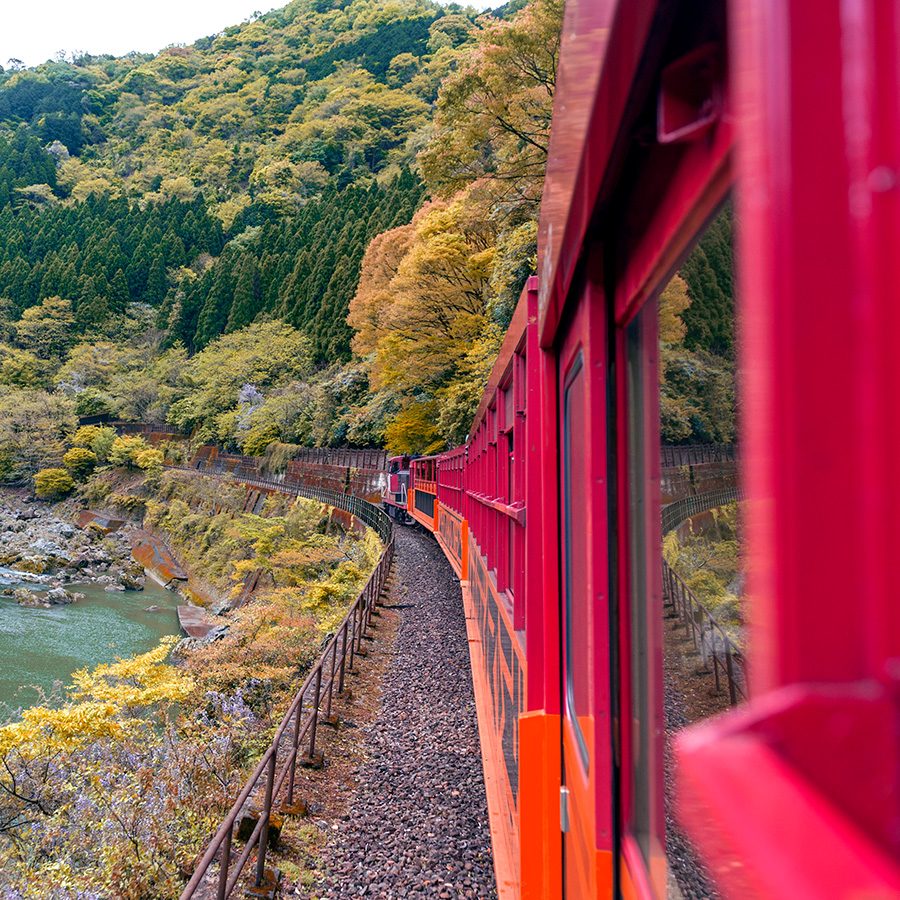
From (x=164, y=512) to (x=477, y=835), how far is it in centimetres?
3678

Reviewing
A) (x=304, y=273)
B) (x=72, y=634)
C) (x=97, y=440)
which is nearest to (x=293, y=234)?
(x=304, y=273)

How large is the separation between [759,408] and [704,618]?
72cm

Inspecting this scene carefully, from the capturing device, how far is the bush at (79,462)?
47.2 meters

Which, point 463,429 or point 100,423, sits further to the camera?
point 100,423

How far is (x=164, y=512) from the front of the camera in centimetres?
3925

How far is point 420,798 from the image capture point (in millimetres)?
6246

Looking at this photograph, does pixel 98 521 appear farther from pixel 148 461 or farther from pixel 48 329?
pixel 48 329

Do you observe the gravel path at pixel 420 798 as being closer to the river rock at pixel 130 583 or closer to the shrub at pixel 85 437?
the river rock at pixel 130 583

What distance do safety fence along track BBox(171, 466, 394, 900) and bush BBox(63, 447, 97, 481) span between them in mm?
40621

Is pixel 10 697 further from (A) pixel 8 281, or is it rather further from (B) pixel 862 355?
(A) pixel 8 281

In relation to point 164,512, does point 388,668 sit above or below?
below

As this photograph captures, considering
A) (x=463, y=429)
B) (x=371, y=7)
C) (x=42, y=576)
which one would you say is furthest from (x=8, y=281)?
(x=371, y=7)

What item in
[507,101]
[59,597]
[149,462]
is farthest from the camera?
[149,462]

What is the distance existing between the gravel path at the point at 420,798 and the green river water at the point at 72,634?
8742 mm
